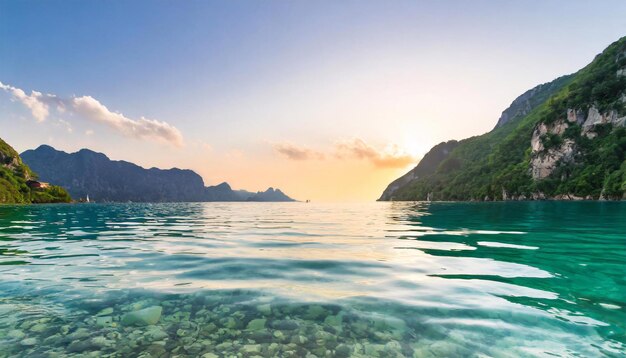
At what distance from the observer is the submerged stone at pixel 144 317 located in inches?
270

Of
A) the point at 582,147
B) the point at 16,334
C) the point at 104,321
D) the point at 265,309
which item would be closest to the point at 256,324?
the point at 265,309

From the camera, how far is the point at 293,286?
31.5 ft

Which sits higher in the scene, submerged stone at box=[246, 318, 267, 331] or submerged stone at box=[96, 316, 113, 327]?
submerged stone at box=[96, 316, 113, 327]

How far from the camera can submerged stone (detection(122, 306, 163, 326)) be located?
22.5 ft

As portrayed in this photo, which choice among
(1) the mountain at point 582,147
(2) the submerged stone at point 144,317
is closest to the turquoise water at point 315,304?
(2) the submerged stone at point 144,317

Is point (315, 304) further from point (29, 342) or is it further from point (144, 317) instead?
point (29, 342)

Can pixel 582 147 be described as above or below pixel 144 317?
above

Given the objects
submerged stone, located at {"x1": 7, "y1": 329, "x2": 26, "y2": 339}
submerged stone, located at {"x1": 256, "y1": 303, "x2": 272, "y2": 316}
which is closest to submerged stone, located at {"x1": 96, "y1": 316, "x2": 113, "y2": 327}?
submerged stone, located at {"x1": 7, "y1": 329, "x2": 26, "y2": 339}

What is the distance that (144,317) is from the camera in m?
7.14

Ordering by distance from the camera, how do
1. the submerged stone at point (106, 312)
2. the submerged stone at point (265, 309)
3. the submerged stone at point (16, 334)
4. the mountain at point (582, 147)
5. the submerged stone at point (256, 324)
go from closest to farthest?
the submerged stone at point (16, 334) → the submerged stone at point (256, 324) → the submerged stone at point (106, 312) → the submerged stone at point (265, 309) → the mountain at point (582, 147)

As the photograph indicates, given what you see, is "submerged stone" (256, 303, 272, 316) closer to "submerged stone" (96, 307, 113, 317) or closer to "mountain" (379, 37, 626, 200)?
"submerged stone" (96, 307, 113, 317)

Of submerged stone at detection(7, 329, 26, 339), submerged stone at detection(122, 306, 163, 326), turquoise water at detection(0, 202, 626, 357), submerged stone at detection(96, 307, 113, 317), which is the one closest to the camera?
turquoise water at detection(0, 202, 626, 357)

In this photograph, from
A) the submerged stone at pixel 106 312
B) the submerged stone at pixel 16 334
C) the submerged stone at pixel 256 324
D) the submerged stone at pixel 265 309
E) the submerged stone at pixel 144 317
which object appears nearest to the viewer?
the submerged stone at pixel 16 334

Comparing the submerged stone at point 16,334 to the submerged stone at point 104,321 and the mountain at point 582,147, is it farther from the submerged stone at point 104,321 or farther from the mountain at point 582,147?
the mountain at point 582,147
